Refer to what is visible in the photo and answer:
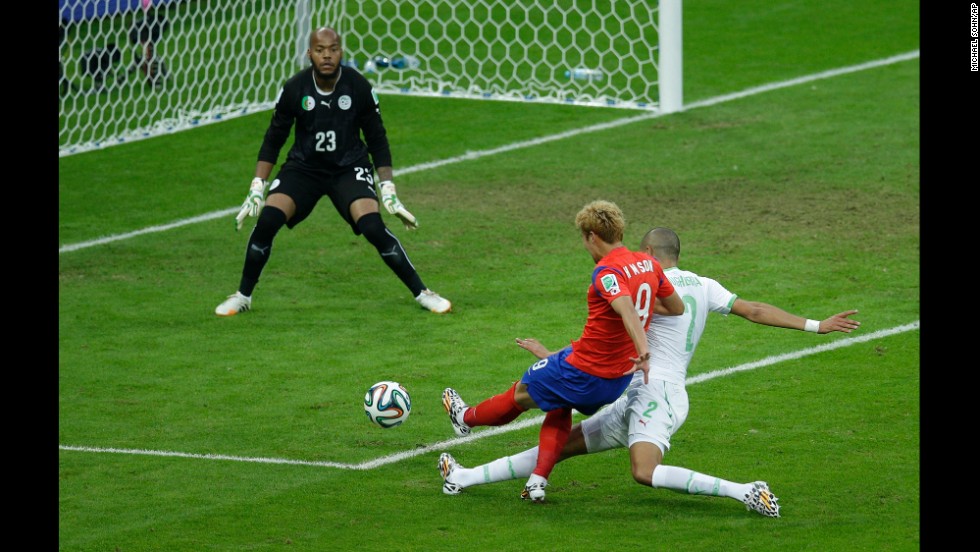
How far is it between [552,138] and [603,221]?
9621 mm

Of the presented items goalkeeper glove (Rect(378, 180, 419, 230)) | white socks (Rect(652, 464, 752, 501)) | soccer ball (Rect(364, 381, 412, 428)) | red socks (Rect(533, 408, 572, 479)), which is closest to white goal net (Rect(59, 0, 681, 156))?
goalkeeper glove (Rect(378, 180, 419, 230))

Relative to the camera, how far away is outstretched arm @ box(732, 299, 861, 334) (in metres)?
7.88

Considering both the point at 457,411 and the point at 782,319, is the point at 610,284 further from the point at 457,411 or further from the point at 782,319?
the point at 457,411

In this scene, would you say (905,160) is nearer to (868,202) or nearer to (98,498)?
(868,202)

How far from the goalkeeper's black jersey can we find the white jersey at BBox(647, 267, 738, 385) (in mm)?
4320

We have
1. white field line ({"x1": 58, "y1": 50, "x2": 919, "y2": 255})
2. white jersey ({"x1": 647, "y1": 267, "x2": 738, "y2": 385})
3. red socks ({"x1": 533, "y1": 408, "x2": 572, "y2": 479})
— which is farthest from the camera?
white field line ({"x1": 58, "y1": 50, "x2": 919, "y2": 255})

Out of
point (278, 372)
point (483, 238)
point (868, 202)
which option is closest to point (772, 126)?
point (868, 202)

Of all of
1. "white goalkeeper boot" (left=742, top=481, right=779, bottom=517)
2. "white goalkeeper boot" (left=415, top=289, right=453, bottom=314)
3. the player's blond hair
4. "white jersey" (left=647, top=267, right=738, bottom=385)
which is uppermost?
the player's blond hair

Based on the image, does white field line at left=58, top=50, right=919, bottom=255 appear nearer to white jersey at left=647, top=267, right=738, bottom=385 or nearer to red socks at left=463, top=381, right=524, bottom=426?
red socks at left=463, top=381, right=524, bottom=426

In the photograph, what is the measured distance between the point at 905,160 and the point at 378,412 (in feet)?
29.4

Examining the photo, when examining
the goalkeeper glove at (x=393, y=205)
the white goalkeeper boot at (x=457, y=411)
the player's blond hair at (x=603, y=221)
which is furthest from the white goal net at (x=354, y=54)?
the player's blond hair at (x=603, y=221)

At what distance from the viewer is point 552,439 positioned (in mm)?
7781

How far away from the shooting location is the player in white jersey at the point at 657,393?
7652 millimetres

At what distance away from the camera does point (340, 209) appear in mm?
11664
